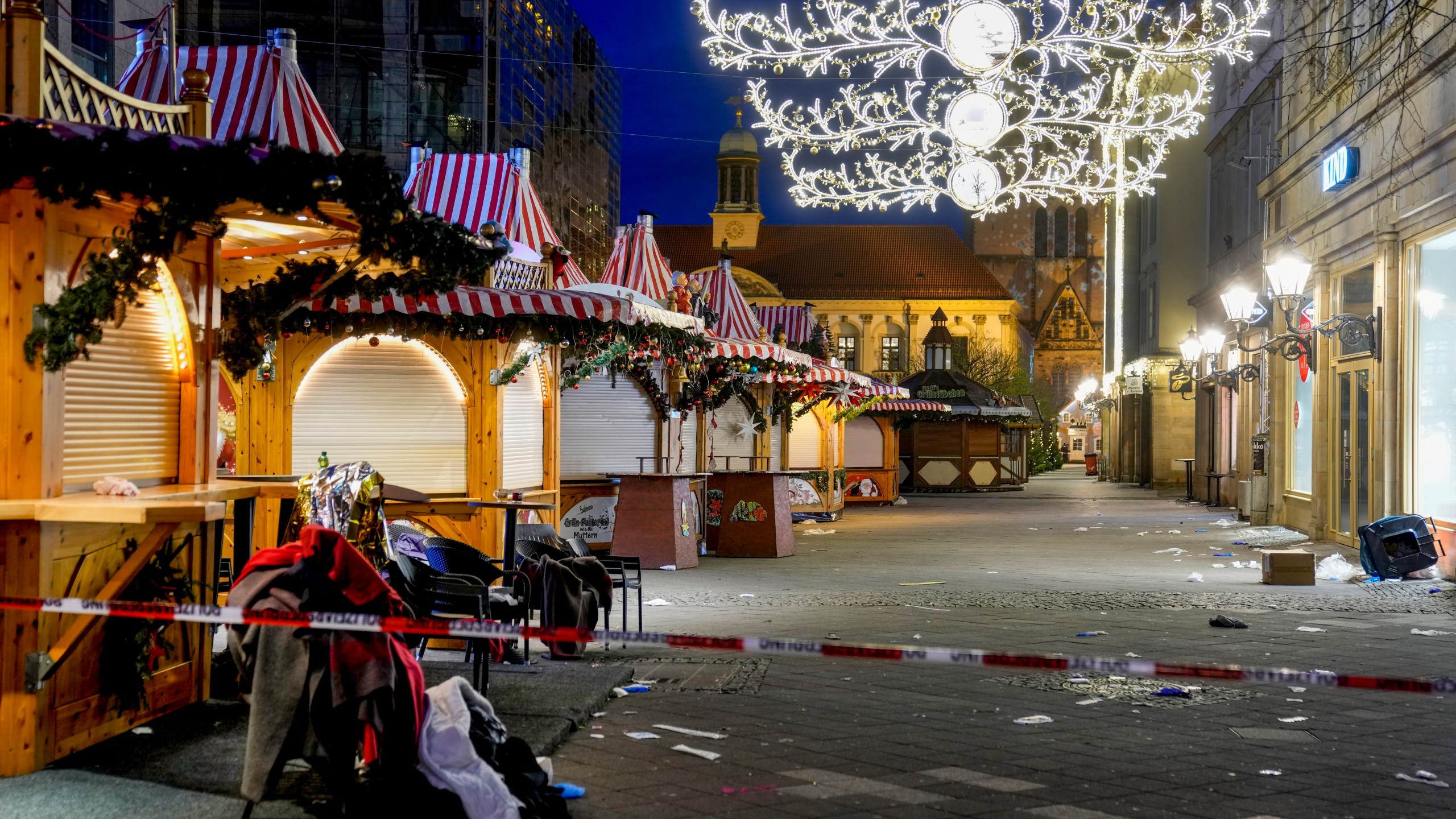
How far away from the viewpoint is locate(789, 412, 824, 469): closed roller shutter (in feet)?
91.4

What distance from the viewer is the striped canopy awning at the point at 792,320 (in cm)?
4184

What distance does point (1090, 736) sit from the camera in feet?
22.0

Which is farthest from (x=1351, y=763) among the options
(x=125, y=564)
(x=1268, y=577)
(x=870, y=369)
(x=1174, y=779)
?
(x=870, y=369)

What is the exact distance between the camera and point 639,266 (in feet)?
75.5

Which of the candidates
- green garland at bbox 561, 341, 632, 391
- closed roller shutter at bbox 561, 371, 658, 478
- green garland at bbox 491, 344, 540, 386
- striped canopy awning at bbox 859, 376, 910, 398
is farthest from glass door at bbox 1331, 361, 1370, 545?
green garland at bbox 491, 344, 540, 386

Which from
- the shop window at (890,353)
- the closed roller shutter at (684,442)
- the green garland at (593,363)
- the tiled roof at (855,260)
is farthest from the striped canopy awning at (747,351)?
the tiled roof at (855,260)

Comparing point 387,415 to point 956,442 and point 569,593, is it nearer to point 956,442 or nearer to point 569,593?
point 569,593

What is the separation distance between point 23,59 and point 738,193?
8427 centimetres

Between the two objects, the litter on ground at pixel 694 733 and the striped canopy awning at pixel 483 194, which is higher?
the striped canopy awning at pixel 483 194

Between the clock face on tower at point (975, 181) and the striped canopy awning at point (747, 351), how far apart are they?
791 cm

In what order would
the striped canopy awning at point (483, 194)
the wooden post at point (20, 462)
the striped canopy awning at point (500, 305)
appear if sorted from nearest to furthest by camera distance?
the wooden post at point (20, 462)
the striped canopy awning at point (500, 305)
the striped canopy awning at point (483, 194)

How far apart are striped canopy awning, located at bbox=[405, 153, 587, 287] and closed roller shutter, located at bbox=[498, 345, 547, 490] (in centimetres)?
305

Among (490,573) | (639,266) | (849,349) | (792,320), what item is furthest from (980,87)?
(849,349)

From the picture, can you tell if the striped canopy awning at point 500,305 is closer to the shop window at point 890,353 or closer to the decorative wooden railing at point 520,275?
the decorative wooden railing at point 520,275
